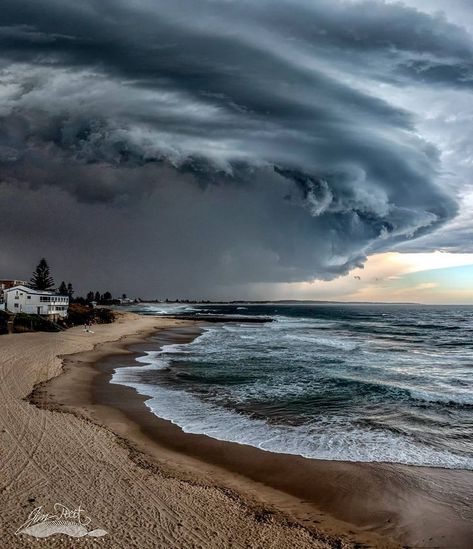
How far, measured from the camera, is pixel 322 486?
37.5ft

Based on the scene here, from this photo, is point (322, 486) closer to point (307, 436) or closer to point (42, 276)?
point (307, 436)

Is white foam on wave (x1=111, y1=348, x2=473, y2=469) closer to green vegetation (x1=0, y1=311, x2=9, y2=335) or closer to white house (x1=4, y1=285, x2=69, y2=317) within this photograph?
green vegetation (x1=0, y1=311, x2=9, y2=335)

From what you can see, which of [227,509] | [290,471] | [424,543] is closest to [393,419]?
[290,471]

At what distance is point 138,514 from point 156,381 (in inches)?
643

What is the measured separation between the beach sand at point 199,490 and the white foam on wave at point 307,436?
25.3 inches

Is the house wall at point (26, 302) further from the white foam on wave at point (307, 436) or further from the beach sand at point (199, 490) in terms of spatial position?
the beach sand at point (199, 490)

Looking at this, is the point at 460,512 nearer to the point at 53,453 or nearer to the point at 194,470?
the point at 194,470

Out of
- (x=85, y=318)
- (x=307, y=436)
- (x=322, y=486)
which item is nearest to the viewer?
(x=322, y=486)

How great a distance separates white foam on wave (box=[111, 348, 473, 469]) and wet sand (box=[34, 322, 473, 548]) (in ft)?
1.91

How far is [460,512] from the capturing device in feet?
33.0

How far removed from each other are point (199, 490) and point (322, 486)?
11.3 ft

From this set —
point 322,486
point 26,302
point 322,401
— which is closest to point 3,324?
point 26,302

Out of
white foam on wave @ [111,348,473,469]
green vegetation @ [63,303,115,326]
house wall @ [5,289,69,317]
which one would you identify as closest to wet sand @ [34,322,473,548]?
white foam on wave @ [111,348,473,469]

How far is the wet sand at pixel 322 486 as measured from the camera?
30.3ft
